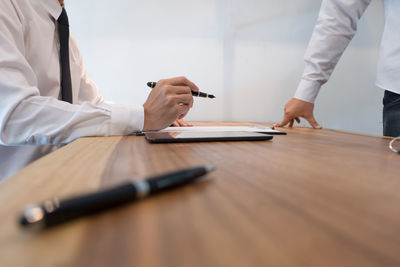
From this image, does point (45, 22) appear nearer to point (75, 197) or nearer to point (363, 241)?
point (75, 197)

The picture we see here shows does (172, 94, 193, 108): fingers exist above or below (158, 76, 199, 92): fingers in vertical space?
below

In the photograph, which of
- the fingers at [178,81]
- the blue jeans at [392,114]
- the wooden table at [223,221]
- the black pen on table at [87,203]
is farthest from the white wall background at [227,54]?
the black pen on table at [87,203]

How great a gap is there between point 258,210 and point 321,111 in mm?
1591

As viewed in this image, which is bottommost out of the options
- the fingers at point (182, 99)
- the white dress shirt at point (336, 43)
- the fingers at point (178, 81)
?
the fingers at point (182, 99)

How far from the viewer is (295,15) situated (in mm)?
1535

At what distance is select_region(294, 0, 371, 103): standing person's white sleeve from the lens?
109 cm

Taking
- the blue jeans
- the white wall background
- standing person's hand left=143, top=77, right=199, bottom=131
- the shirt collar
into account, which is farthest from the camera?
the white wall background

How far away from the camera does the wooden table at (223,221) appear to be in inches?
4.8

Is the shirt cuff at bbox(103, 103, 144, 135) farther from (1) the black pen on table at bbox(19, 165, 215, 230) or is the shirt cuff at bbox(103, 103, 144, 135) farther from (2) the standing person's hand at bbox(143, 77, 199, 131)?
(1) the black pen on table at bbox(19, 165, 215, 230)

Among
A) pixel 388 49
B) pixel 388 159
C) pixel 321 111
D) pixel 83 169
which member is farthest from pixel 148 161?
pixel 321 111

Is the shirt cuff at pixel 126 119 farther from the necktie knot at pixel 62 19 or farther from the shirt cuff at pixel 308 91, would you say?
the shirt cuff at pixel 308 91

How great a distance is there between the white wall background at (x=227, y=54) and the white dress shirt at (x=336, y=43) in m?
0.41

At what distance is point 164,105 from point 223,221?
20.1 inches

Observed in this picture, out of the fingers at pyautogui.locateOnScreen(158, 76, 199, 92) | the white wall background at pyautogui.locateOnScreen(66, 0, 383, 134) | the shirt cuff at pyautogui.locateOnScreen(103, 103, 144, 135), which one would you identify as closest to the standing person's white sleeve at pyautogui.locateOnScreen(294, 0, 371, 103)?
the white wall background at pyautogui.locateOnScreen(66, 0, 383, 134)
